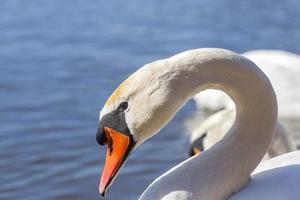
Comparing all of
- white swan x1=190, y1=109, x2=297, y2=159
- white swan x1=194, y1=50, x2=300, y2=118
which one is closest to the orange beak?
white swan x1=190, y1=109, x2=297, y2=159

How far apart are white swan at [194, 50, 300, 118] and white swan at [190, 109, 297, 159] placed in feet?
5.14

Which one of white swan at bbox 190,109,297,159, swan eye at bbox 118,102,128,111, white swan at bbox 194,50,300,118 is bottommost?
white swan at bbox 194,50,300,118

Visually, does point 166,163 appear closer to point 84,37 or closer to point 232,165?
point 232,165

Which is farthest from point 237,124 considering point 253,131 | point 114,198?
point 114,198

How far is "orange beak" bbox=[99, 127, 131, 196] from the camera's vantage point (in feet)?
10.6

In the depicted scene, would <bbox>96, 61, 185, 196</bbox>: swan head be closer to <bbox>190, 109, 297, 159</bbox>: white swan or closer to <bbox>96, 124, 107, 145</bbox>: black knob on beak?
<bbox>96, 124, 107, 145</bbox>: black knob on beak

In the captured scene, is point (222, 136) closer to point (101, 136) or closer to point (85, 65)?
point (101, 136)

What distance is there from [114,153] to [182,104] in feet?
1.03

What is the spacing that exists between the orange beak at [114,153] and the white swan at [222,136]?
75.1 inches

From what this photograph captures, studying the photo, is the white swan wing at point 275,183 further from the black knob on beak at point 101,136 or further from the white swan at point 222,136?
the white swan at point 222,136

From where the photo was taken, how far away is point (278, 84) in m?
7.29

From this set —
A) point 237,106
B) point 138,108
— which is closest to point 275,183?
point 237,106

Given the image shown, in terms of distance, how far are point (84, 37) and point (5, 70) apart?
157cm

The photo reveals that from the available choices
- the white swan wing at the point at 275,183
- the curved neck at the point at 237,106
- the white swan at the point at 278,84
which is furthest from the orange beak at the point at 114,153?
the white swan at the point at 278,84
